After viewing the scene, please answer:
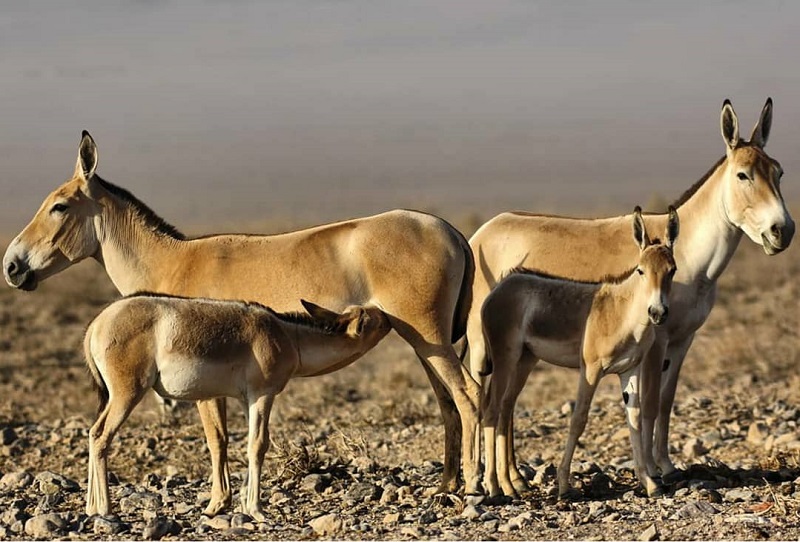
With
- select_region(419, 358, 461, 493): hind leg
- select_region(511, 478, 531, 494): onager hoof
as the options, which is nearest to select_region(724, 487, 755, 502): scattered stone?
select_region(511, 478, 531, 494): onager hoof

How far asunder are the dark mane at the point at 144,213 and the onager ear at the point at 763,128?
5.04 metres

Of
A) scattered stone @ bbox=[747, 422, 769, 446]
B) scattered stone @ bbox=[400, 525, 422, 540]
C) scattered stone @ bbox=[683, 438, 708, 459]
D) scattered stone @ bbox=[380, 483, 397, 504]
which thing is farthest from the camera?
scattered stone @ bbox=[747, 422, 769, 446]

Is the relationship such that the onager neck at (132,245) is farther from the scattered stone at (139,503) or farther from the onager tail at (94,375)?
the scattered stone at (139,503)

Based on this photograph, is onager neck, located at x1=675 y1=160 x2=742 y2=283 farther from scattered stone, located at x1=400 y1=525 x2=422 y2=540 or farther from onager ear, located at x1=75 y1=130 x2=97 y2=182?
onager ear, located at x1=75 y1=130 x2=97 y2=182

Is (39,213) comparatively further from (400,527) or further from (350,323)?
(400,527)

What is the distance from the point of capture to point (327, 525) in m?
8.65

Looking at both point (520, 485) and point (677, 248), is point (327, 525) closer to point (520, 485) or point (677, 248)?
point (520, 485)

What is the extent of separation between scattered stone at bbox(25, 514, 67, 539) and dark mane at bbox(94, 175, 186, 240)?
116 inches

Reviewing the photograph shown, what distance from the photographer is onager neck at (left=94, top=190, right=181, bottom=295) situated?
10.8 metres

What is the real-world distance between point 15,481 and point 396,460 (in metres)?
3.73

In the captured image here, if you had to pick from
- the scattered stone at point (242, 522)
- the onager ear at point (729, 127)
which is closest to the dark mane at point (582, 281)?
the onager ear at point (729, 127)

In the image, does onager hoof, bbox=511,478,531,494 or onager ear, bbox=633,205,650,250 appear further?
onager hoof, bbox=511,478,531,494

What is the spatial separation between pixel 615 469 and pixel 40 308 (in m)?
20.7

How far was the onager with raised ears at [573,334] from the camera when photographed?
986 cm
